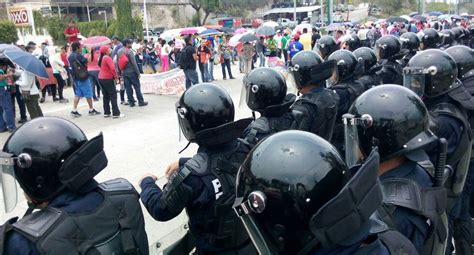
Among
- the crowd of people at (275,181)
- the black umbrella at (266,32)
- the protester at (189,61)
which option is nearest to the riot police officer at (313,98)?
the crowd of people at (275,181)

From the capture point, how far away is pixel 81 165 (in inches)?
84.0

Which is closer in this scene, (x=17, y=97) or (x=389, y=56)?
(x=389, y=56)

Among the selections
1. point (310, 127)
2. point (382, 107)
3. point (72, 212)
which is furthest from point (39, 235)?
point (310, 127)

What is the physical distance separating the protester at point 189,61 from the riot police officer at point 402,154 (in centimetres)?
978

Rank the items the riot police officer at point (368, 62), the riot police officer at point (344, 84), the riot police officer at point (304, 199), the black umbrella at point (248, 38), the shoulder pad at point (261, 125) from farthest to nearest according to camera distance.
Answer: the black umbrella at point (248, 38), the riot police officer at point (368, 62), the riot police officer at point (344, 84), the shoulder pad at point (261, 125), the riot police officer at point (304, 199)

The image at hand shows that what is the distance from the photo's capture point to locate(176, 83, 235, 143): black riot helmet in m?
2.89

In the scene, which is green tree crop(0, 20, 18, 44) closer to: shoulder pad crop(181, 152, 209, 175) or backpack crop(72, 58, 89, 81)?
backpack crop(72, 58, 89, 81)

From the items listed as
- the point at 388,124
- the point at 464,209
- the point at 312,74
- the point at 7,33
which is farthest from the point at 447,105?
the point at 7,33

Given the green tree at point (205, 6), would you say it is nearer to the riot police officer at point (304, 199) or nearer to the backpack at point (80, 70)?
the backpack at point (80, 70)

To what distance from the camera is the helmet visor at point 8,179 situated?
207 centimetres

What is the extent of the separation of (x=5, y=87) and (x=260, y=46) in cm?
1003

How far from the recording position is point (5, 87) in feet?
29.7

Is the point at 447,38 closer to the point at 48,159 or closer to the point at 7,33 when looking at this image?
the point at 48,159

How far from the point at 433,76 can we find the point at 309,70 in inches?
60.0
